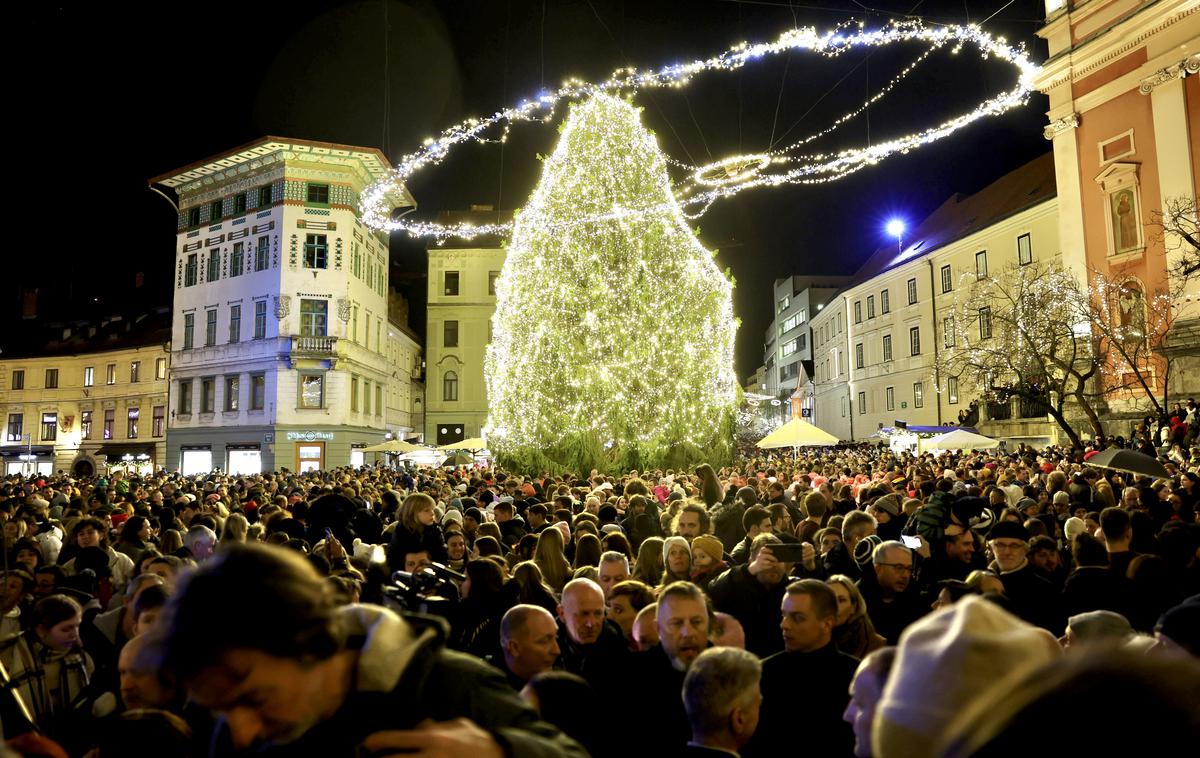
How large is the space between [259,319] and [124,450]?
16.4m

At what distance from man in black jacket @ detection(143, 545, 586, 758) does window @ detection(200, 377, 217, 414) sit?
47.8 m

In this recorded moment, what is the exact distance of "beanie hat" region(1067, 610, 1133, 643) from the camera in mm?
3928

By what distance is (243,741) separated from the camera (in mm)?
1762

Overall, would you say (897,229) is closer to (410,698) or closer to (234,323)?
(234,323)

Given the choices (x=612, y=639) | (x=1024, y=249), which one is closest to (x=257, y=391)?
(x=1024, y=249)

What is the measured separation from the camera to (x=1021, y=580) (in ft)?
20.1

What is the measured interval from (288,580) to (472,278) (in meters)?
58.0

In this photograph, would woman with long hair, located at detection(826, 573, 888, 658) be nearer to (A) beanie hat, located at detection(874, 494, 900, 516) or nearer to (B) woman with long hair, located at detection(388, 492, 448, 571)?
(B) woman with long hair, located at detection(388, 492, 448, 571)

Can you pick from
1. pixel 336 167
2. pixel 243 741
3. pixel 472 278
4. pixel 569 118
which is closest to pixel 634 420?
pixel 569 118

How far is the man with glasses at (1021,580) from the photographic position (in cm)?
587

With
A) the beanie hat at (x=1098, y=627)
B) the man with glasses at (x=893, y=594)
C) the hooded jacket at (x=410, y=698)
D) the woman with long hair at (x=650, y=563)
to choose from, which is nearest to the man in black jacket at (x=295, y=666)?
the hooded jacket at (x=410, y=698)

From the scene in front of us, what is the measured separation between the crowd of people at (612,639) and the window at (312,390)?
3297 cm

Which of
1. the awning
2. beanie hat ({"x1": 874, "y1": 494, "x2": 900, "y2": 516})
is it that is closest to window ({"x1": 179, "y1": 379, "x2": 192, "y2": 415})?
the awning

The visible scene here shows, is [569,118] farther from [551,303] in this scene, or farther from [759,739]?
[759,739]
